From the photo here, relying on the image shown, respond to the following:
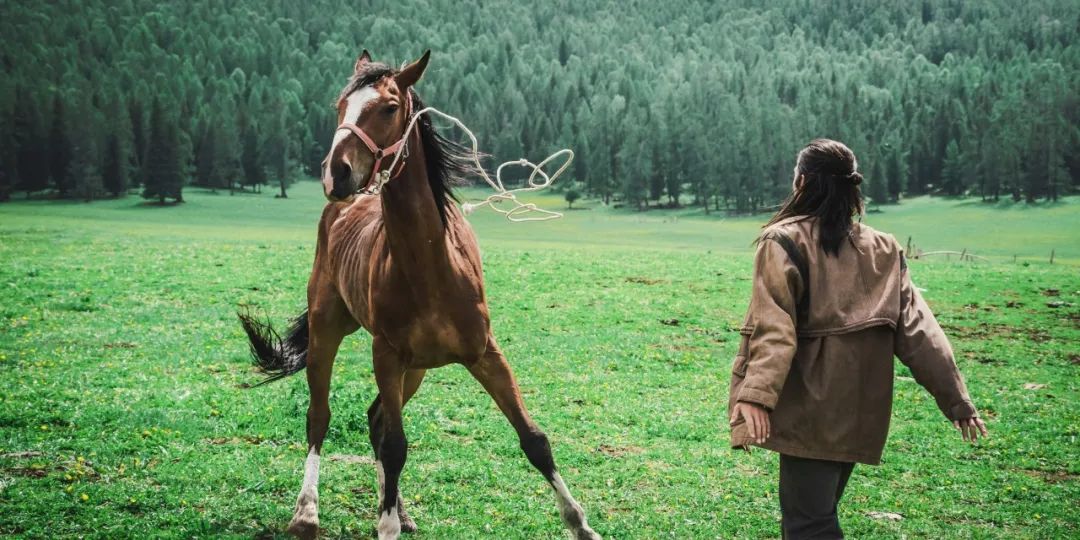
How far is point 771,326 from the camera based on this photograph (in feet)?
13.6

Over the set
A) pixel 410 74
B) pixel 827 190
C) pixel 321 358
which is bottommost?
pixel 321 358

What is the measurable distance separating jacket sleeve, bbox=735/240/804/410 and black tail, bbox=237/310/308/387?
5.34 m

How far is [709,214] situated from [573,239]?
132 feet

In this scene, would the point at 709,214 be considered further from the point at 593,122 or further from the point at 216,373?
the point at 216,373

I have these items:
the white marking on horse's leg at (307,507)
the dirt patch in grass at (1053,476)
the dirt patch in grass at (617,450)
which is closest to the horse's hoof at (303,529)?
the white marking on horse's leg at (307,507)

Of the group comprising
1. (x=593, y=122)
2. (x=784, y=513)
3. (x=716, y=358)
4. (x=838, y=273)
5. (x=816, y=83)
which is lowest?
(x=716, y=358)

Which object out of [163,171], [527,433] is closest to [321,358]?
[527,433]

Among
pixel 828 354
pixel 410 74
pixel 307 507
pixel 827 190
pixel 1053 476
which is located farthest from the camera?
pixel 1053 476

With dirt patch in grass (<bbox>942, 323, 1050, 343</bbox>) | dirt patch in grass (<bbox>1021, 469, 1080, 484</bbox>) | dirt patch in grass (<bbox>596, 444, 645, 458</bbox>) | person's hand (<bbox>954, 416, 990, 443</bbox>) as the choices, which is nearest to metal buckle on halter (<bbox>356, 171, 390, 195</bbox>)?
person's hand (<bbox>954, 416, 990, 443</bbox>)

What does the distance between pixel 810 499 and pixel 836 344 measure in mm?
777

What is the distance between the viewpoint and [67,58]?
132 m

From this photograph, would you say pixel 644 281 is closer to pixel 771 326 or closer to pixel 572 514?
pixel 572 514

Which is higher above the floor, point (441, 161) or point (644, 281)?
point (441, 161)

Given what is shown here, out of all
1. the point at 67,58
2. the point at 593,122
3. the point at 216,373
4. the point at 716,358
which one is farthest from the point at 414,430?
the point at 67,58
